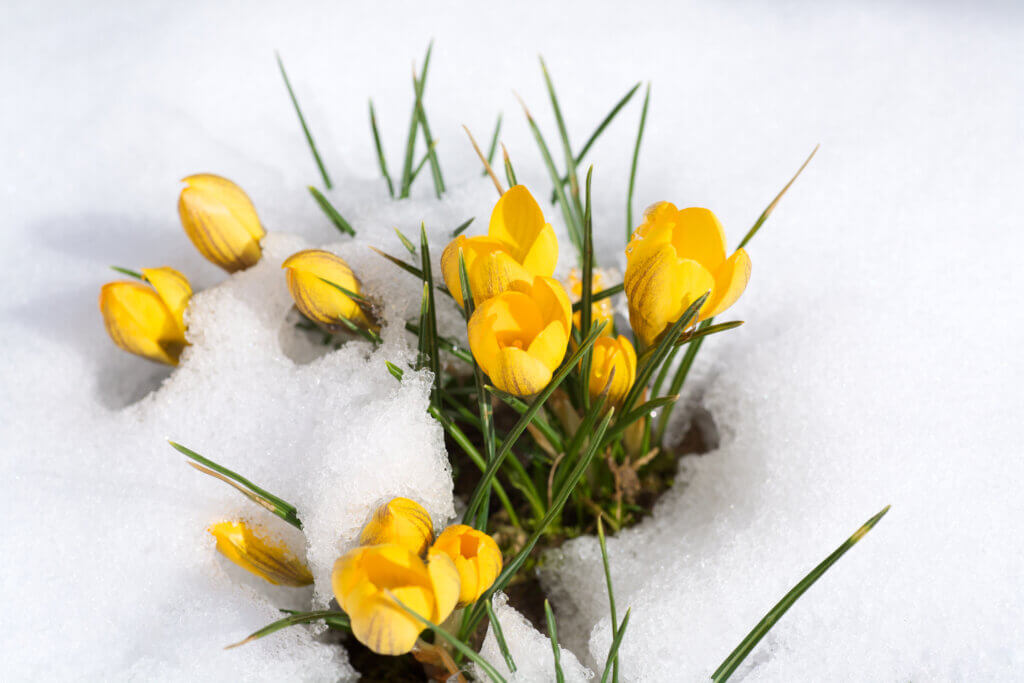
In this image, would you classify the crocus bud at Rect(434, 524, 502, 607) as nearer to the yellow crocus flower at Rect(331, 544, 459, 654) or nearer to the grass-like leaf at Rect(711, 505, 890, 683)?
the yellow crocus flower at Rect(331, 544, 459, 654)

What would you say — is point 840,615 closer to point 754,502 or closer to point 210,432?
point 754,502

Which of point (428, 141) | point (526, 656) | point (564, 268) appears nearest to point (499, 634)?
point (526, 656)

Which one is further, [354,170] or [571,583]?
[354,170]

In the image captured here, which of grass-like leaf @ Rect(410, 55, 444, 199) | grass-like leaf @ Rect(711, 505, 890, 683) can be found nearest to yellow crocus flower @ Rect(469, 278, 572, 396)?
grass-like leaf @ Rect(711, 505, 890, 683)

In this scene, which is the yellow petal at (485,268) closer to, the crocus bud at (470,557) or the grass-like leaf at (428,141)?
the crocus bud at (470,557)

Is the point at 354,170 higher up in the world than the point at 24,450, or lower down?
higher up

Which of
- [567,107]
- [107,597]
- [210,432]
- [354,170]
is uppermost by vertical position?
[567,107]

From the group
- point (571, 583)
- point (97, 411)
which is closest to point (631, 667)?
point (571, 583)
